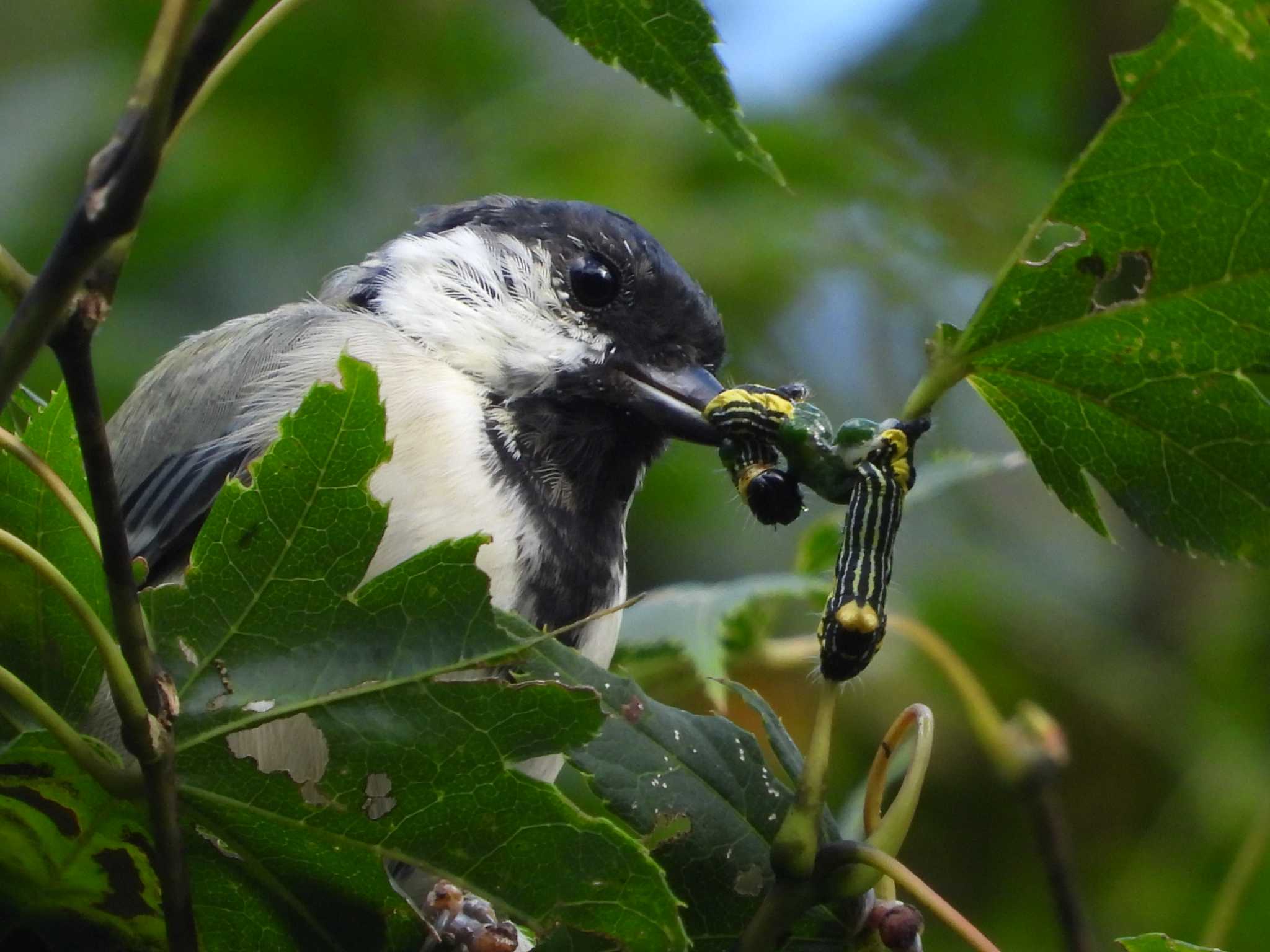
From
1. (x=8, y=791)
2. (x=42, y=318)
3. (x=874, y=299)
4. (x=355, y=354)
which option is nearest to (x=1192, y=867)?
(x=874, y=299)

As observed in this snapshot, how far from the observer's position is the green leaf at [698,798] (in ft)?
4.72

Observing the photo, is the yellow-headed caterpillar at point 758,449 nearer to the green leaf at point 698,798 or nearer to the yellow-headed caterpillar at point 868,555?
the yellow-headed caterpillar at point 868,555

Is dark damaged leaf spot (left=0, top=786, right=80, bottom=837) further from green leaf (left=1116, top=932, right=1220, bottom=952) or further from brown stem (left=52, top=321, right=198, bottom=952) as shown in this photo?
green leaf (left=1116, top=932, right=1220, bottom=952)

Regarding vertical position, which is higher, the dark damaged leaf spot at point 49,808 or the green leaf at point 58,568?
the green leaf at point 58,568

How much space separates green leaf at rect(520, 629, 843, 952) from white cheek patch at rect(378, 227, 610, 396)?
1134mm

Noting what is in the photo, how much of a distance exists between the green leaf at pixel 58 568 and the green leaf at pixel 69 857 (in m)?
0.10

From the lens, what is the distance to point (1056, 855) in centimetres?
243

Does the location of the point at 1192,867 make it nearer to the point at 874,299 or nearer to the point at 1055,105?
the point at 874,299

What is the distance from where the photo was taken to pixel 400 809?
1.38 metres

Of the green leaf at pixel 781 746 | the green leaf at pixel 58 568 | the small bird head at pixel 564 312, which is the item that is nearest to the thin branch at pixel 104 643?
the green leaf at pixel 58 568

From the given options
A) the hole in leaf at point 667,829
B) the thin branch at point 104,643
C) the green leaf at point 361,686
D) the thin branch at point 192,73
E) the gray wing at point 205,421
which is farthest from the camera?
the gray wing at point 205,421

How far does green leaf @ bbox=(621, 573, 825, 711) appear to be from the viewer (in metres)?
2.30

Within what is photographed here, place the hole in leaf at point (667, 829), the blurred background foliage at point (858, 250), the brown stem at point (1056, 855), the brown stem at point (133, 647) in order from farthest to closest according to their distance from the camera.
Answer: the blurred background foliage at point (858, 250)
the brown stem at point (1056, 855)
the hole in leaf at point (667, 829)
the brown stem at point (133, 647)

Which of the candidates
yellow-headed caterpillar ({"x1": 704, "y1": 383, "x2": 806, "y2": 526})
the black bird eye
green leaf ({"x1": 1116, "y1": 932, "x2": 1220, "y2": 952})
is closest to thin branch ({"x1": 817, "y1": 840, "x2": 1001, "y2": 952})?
green leaf ({"x1": 1116, "y1": 932, "x2": 1220, "y2": 952})
